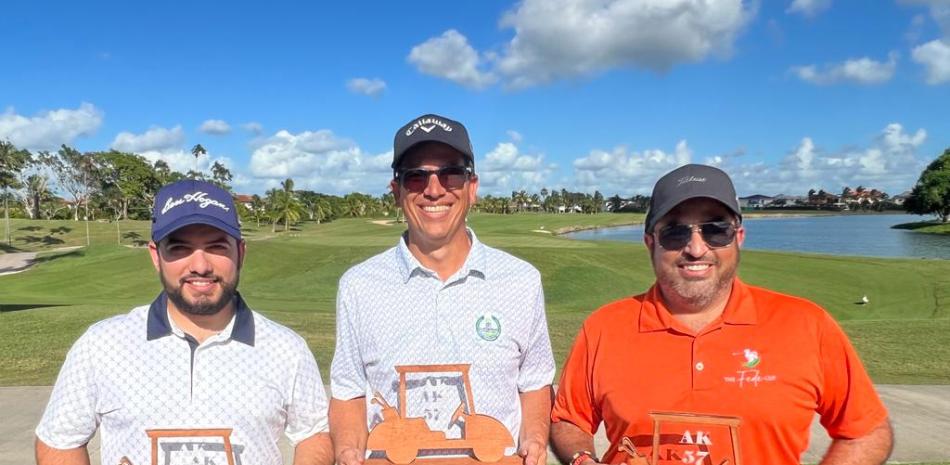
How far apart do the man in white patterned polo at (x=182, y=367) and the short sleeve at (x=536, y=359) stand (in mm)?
1078

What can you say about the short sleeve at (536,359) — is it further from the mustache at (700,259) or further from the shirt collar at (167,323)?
the shirt collar at (167,323)

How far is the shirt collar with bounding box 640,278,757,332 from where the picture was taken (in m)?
2.91

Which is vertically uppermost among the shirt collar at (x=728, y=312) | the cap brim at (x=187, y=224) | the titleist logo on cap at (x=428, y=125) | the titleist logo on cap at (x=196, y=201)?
the titleist logo on cap at (x=428, y=125)

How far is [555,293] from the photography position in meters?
24.3

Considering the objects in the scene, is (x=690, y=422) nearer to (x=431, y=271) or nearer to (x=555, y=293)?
(x=431, y=271)

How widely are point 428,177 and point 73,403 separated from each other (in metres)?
1.78

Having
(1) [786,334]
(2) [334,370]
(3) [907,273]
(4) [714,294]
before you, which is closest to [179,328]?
(2) [334,370]

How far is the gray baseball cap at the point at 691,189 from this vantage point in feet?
9.35

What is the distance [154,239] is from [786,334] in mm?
2739

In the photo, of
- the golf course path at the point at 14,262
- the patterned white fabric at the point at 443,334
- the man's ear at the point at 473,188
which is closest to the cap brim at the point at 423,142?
the man's ear at the point at 473,188

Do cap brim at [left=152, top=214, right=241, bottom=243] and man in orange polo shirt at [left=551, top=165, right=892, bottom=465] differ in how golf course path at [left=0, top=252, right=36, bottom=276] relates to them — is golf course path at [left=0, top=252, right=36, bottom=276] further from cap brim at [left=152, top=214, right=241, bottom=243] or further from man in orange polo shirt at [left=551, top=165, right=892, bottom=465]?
man in orange polo shirt at [left=551, top=165, right=892, bottom=465]

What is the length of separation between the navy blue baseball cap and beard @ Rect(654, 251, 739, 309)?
1.93 metres

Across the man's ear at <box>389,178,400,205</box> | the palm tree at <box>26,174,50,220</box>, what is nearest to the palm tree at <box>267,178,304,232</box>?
the palm tree at <box>26,174,50,220</box>

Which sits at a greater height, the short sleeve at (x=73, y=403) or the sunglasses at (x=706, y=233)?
the sunglasses at (x=706, y=233)
